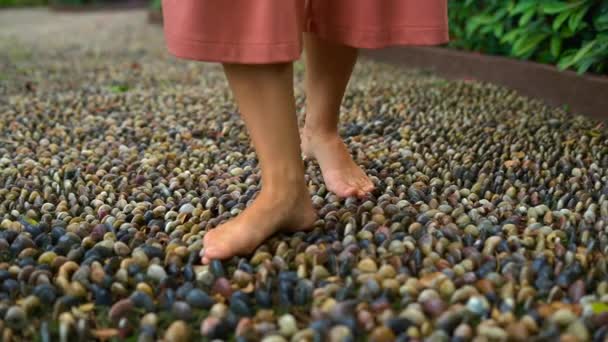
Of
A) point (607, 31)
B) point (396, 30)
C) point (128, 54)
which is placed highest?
point (396, 30)

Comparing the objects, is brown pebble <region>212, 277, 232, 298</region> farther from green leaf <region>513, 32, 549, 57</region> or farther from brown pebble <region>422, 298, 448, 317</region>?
green leaf <region>513, 32, 549, 57</region>

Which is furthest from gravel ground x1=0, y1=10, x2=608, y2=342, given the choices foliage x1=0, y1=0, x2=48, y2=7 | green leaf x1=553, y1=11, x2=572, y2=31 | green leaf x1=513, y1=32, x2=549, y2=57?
foliage x1=0, y1=0, x2=48, y2=7

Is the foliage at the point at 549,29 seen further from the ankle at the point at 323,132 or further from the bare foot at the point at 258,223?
the bare foot at the point at 258,223

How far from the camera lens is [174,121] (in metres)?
3.01

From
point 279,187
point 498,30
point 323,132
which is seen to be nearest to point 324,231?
point 279,187

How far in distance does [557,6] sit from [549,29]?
28 cm

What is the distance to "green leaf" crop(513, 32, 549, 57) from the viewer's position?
3172 mm

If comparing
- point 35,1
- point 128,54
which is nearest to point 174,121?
point 128,54

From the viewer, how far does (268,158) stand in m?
1.50

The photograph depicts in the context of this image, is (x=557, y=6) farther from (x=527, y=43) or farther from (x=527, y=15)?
(x=527, y=43)

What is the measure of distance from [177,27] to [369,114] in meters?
1.69

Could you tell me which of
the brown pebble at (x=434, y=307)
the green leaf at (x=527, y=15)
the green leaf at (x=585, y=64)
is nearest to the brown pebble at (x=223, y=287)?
the brown pebble at (x=434, y=307)

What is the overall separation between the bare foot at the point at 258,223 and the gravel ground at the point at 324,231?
1.3 inches

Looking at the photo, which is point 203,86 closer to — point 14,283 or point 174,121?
point 174,121
